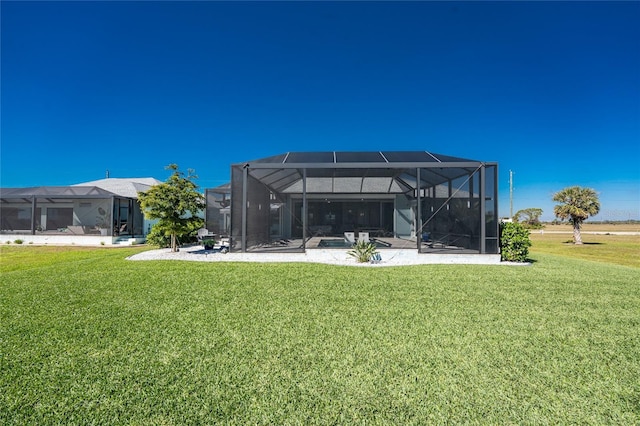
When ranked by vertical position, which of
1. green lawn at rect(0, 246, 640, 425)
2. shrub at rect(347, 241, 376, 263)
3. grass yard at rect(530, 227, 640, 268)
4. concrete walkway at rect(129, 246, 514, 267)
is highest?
shrub at rect(347, 241, 376, 263)

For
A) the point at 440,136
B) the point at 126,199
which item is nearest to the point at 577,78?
the point at 440,136

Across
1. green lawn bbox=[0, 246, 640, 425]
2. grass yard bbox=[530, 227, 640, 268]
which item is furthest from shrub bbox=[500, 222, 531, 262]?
grass yard bbox=[530, 227, 640, 268]

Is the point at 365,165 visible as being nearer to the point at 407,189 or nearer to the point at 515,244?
the point at 515,244

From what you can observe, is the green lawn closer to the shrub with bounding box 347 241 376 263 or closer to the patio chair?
the shrub with bounding box 347 241 376 263

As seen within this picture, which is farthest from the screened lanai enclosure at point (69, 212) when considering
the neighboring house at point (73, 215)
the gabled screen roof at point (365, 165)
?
the gabled screen roof at point (365, 165)

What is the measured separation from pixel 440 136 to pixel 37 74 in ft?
91.5

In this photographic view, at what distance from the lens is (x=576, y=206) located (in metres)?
23.5

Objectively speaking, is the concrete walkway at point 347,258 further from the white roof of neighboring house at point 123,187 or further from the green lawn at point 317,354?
the white roof of neighboring house at point 123,187

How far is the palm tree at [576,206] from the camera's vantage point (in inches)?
909

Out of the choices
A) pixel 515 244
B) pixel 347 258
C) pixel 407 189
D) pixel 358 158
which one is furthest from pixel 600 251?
pixel 347 258

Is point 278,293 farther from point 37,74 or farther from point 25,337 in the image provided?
point 37,74

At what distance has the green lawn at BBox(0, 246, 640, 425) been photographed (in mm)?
2383

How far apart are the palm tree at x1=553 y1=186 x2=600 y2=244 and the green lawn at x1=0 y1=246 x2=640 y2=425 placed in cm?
2194

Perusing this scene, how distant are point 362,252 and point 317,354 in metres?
6.28
